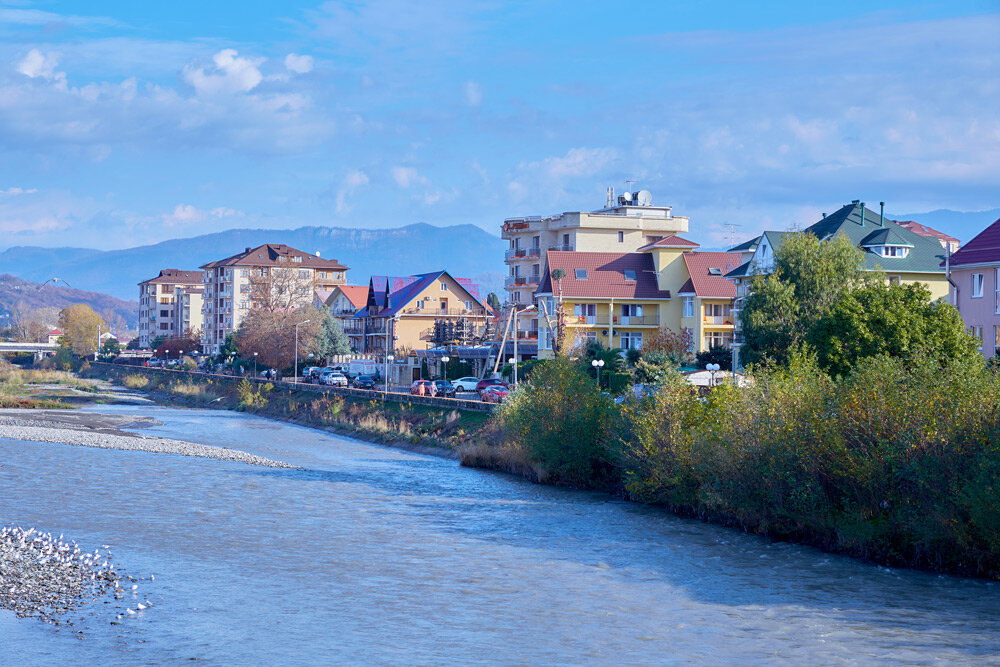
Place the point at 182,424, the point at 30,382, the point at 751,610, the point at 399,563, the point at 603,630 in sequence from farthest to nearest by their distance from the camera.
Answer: the point at 30,382 → the point at 182,424 → the point at 399,563 → the point at 751,610 → the point at 603,630

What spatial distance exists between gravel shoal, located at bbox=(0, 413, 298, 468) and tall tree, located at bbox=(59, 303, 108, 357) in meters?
104

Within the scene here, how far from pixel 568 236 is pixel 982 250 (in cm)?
5583

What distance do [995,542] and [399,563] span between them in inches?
574

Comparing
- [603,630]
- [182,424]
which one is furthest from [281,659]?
[182,424]

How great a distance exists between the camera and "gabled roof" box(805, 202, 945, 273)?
67688 mm

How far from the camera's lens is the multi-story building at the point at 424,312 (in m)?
110

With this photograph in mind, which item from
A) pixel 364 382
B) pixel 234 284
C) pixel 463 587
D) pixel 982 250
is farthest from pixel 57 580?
pixel 234 284

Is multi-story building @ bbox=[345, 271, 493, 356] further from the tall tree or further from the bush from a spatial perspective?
the tall tree

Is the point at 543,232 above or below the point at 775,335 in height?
above

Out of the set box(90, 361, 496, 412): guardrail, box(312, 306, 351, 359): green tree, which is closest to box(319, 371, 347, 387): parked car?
box(90, 361, 496, 412): guardrail

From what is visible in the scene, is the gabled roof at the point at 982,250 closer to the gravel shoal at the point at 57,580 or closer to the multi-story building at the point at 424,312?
the gravel shoal at the point at 57,580

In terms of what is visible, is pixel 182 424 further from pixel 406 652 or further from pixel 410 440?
pixel 406 652

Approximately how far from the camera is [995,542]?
80.6 feet

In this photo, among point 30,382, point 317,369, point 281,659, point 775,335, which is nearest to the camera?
point 281,659
